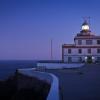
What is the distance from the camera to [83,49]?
46125 mm

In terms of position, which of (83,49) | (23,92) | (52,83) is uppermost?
(83,49)

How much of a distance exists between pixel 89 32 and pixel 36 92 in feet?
92.5

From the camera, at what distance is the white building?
4616cm

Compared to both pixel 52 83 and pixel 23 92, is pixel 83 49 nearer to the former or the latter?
pixel 23 92

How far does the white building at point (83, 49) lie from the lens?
46156 mm

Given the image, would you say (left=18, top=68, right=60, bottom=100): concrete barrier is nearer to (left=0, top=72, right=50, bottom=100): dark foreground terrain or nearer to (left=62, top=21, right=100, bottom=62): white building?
(left=0, top=72, right=50, bottom=100): dark foreground terrain

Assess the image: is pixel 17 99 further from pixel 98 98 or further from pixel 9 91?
pixel 98 98

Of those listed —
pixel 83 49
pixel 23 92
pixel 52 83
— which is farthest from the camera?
pixel 83 49

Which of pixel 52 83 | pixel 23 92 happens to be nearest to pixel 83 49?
pixel 23 92

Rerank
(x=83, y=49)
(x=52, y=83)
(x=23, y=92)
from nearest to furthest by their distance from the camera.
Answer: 1. (x=52, y=83)
2. (x=23, y=92)
3. (x=83, y=49)

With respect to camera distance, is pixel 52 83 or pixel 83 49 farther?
pixel 83 49

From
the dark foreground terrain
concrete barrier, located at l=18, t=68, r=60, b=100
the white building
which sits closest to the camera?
concrete barrier, located at l=18, t=68, r=60, b=100

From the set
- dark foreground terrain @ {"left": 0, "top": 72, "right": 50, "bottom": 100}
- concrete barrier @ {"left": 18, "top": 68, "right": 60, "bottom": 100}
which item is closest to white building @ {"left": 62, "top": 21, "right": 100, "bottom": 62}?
dark foreground terrain @ {"left": 0, "top": 72, "right": 50, "bottom": 100}

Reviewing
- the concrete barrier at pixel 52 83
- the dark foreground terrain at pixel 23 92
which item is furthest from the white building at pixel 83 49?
the concrete barrier at pixel 52 83
